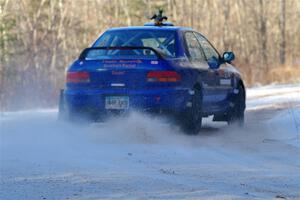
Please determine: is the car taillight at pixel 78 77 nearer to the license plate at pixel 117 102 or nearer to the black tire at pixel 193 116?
the license plate at pixel 117 102

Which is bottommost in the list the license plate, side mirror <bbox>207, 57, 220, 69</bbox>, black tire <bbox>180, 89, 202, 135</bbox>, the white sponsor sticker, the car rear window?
black tire <bbox>180, 89, 202, 135</bbox>

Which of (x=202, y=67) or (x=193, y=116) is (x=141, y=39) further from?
(x=193, y=116)

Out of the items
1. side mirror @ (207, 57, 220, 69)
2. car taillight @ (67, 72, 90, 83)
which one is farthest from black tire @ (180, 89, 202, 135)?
car taillight @ (67, 72, 90, 83)

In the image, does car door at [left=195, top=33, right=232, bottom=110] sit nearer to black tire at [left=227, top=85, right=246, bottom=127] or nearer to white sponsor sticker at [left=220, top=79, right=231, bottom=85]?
white sponsor sticker at [left=220, top=79, right=231, bottom=85]

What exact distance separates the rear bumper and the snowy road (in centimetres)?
19

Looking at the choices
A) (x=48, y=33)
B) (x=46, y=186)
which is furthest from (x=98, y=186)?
(x=48, y=33)

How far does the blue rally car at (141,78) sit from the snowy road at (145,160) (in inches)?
9.9

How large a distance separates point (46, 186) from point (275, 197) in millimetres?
1813

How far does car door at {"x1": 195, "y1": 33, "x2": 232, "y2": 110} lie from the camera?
42.0 ft

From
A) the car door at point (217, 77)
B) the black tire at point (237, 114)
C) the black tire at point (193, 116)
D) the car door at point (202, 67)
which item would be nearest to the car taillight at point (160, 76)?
the black tire at point (193, 116)

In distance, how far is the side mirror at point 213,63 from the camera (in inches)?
502

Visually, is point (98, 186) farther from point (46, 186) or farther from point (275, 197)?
point (275, 197)

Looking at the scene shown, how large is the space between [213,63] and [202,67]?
2.17 feet

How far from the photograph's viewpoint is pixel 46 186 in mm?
7000
